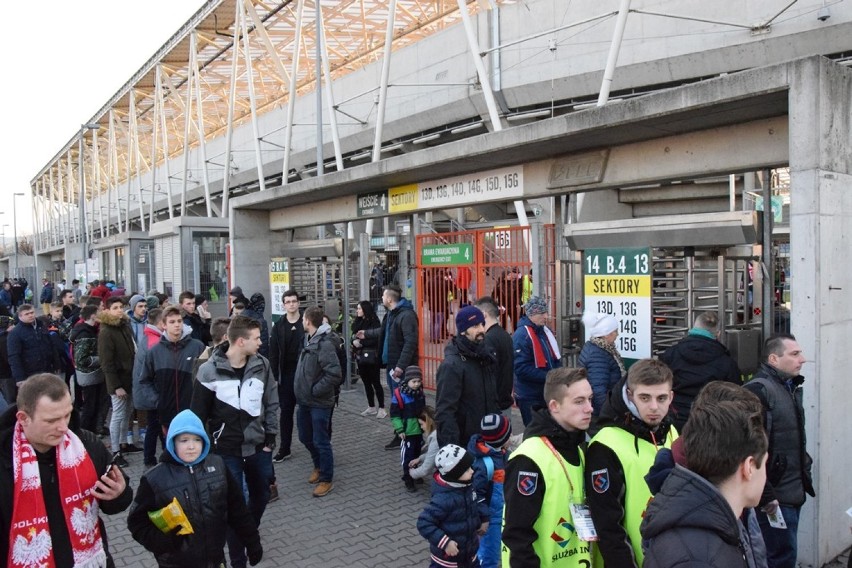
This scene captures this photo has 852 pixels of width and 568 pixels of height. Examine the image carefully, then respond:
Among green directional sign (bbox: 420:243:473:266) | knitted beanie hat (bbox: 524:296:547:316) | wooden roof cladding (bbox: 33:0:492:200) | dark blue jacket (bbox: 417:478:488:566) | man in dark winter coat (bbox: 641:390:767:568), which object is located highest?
wooden roof cladding (bbox: 33:0:492:200)

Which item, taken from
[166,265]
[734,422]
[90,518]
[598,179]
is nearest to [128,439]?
[90,518]

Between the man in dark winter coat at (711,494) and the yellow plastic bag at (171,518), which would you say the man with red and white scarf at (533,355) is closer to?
the yellow plastic bag at (171,518)

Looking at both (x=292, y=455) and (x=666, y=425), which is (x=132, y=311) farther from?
(x=666, y=425)

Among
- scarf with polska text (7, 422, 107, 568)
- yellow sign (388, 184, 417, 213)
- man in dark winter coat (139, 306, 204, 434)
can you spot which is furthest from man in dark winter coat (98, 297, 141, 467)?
scarf with polska text (7, 422, 107, 568)

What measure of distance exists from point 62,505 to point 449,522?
1958 mm

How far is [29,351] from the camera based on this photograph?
8602 millimetres

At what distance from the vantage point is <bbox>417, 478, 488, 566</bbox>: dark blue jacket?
147 inches

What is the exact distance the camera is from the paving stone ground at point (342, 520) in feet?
17.1

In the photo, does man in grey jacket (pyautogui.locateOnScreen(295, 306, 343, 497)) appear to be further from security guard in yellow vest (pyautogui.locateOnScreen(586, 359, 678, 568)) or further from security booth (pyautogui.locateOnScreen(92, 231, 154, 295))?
security booth (pyautogui.locateOnScreen(92, 231, 154, 295))

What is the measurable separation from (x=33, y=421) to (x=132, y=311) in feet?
22.8

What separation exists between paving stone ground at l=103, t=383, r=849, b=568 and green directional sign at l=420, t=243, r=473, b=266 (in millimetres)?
3027

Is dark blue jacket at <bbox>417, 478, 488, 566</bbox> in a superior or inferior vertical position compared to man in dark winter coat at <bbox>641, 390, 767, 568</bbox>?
inferior

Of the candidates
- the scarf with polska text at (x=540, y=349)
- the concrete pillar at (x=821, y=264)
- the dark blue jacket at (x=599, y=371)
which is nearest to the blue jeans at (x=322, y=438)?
the scarf with polska text at (x=540, y=349)

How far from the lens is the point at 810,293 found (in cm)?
480
